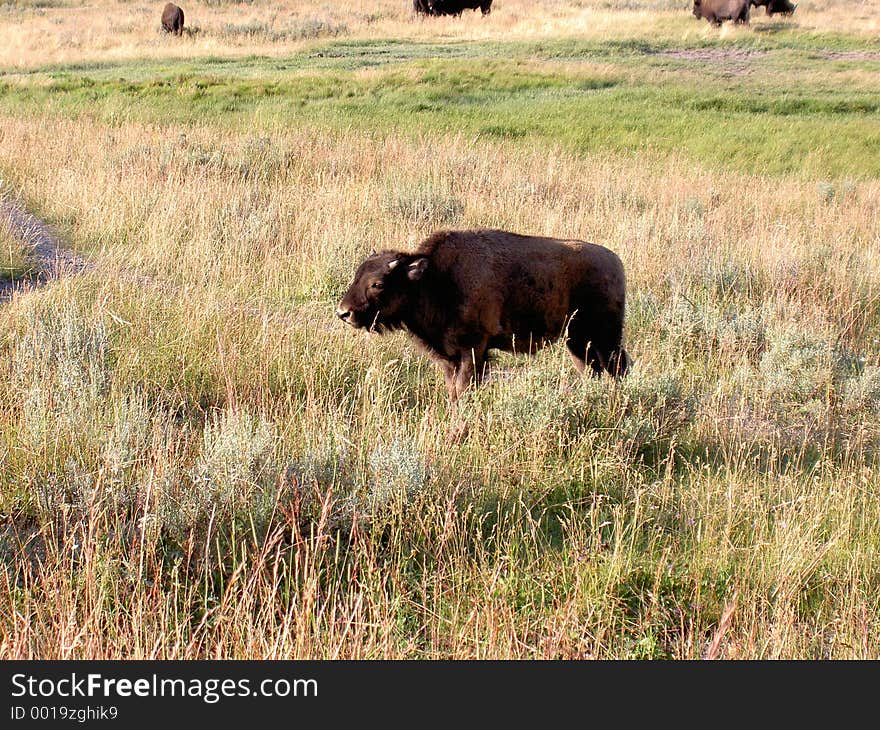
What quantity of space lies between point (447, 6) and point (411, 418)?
41.6 meters

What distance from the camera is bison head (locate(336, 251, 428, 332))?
519 cm

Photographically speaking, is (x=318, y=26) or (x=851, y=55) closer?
(x=851, y=55)

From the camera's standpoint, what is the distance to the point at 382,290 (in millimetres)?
5199

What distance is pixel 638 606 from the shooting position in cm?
359

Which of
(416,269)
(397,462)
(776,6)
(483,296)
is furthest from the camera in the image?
(776,6)

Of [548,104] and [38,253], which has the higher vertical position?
[548,104]

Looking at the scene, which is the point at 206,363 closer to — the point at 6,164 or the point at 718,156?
the point at 6,164

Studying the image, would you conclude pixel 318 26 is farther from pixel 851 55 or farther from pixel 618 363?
pixel 618 363

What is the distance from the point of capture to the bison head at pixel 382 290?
5.19m

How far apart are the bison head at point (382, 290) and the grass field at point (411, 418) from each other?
18.5 inches

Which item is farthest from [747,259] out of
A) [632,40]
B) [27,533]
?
[632,40]

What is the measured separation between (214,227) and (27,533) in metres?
5.89


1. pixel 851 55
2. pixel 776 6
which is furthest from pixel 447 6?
pixel 851 55

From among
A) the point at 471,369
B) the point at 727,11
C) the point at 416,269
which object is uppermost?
the point at 727,11
